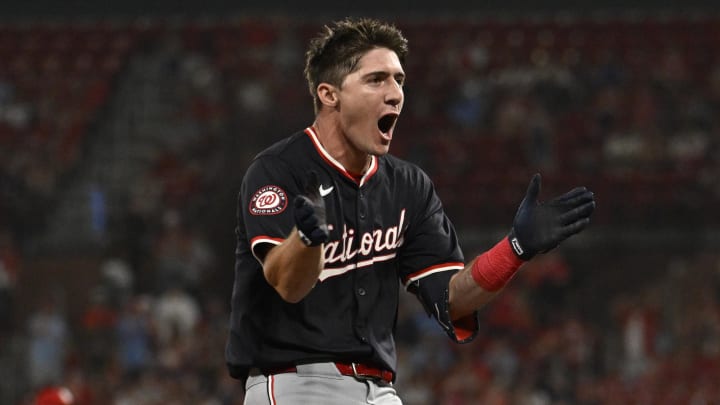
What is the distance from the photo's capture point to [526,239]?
3424 mm

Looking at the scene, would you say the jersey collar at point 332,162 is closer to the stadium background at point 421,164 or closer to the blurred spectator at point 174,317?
the stadium background at point 421,164

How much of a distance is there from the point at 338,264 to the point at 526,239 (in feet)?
1.92

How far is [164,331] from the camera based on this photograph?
35.4ft

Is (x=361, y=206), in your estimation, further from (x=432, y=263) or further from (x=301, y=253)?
(x=301, y=253)

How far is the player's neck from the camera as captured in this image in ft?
12.1

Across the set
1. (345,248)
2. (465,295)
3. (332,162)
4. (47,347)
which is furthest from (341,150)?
(47,347)

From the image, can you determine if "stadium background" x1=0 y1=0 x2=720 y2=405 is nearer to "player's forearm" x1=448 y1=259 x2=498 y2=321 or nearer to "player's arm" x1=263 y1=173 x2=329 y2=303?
"player's forearm" x1=448 y1=259 x2=498 y2=321

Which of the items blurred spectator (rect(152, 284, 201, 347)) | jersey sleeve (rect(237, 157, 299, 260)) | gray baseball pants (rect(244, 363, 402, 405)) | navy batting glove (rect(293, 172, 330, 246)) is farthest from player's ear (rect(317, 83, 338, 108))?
blurred spectator (rect(152, 284, 201, 347))

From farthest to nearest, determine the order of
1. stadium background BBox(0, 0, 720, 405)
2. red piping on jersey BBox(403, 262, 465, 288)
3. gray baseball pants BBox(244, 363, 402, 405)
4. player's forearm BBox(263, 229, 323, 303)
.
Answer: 1. stadium background BBox(0, 0, 720, 405)
2. red piping on jersey BBox(403, 262, 465, 288)
3. gray baseball pants BBox(244, 363, 402, 405)
4. player's forearm BBox(263, 229, 323, 303)

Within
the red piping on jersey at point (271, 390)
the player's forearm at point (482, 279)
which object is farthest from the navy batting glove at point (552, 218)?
the red piping on jersey at point (271, 390)

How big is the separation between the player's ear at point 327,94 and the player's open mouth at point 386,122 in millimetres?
158

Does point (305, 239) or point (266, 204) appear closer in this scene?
point (305, 239)

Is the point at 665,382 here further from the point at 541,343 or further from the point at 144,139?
the point at 144,139

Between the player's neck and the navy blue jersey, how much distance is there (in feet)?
0.08
